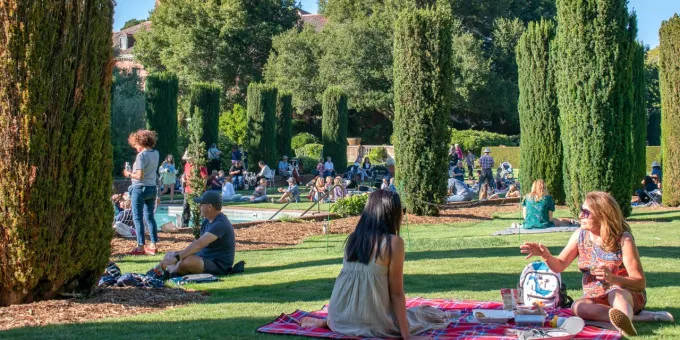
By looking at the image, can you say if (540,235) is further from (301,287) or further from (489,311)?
(489,311)

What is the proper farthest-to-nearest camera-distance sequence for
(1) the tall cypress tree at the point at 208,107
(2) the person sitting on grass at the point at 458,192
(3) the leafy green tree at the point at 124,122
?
(1) the tall cypress tree at the point at 208,107
(3) the leafy green tree at the point at 124,122
(2) the person sitting on grass at the point at 458,192

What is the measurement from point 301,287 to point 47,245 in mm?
2640

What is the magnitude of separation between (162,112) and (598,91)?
2031cm

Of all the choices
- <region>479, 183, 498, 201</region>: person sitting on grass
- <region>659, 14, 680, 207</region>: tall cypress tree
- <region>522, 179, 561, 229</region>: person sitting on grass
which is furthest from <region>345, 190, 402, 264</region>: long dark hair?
<region>479, 183, 498, 201</region>: person sitting on grass

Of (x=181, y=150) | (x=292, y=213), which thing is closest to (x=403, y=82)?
→ (x=292, y=213)

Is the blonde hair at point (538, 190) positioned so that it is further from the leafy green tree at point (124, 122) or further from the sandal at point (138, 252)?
the leafy green tree at point (124, 122)

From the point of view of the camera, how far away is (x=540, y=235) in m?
13.3

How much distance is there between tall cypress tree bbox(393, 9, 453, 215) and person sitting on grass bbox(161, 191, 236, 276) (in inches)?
375

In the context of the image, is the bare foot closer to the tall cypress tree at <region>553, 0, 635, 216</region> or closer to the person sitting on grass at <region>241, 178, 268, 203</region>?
the tall cypress tree at <region>553, 0, 635, 216</region>

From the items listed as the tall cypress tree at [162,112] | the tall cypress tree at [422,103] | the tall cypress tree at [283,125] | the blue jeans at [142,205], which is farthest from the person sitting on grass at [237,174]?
the blue jeans at [142,205]

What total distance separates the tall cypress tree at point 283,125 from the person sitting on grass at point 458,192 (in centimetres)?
1613

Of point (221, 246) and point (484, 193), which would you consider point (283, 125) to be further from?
point (221, 246)

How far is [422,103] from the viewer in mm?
18625

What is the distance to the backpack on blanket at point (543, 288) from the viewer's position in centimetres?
657
